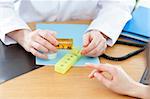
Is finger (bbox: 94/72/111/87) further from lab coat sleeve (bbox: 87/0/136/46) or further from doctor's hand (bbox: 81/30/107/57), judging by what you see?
lab coat sleeve (bbox: 87/0/136/46)

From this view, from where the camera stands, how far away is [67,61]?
36.6 inches

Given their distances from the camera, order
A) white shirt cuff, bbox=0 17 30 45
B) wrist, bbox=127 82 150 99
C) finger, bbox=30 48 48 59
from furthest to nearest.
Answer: white shirt cuff, bbox=0 17 30 45 → finger, bbox=30 48 48 59 → wrist, bbox=127 82 150 99

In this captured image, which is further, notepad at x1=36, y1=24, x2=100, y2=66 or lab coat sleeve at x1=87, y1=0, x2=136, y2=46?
lab coat sleeve at x1=87, y1=0, x2=136, y2=46

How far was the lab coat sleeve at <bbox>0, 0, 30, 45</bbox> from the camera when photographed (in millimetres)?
1054

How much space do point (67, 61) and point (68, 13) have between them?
415mm

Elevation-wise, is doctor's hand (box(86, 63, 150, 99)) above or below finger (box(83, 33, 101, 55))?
below

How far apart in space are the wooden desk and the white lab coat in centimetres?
21

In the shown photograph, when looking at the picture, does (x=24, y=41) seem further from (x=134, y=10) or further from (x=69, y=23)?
(x=134, y=10)

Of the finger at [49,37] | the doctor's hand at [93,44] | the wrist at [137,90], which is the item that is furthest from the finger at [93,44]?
the wrist at [137,90]

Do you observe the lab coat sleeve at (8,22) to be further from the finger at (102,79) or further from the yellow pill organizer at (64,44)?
the finger at (102,79)

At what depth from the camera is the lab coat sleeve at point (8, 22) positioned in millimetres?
1054

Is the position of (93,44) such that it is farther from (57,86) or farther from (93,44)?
(57,86)

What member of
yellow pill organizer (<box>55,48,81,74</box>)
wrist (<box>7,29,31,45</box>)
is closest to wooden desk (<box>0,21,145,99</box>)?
yellow pill organizer (<box>55,48,81,74</box>)

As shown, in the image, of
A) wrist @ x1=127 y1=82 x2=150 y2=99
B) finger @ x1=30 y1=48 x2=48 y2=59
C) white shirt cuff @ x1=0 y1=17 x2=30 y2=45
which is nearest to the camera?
wrist @ x1=127 y1=82 x2=150 y2=99
